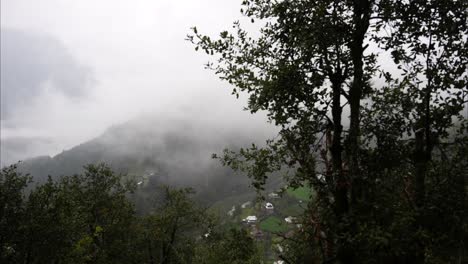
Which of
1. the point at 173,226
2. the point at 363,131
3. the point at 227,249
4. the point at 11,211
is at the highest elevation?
the point at 363,131

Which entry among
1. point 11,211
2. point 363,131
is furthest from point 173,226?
point 363,131

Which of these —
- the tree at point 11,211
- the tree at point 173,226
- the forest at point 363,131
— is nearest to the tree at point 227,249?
the tree at point 173,226

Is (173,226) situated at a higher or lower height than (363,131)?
lower

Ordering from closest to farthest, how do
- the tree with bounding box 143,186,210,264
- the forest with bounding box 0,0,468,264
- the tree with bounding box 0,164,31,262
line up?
the forest with bounding box 0,0,468,264, the tree with bounding box 0,164,31,262, the tree with bounding box 143,186,210,264

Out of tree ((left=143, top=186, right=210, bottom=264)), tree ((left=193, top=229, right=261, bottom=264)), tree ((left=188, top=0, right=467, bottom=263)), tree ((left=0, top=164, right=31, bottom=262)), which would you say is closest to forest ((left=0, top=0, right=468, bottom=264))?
tree ((left=188, top=0, right=467, bottom=263))

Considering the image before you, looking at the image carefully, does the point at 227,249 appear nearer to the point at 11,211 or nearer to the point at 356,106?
the point at 11,211

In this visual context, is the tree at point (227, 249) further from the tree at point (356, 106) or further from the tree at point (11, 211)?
the tree at point (356, 106)

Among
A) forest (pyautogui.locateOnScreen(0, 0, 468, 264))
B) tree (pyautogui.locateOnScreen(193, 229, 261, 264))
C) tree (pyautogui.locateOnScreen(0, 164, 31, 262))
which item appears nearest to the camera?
forest (pyautogui.locateOnScreen(0, 0, 468, 264))

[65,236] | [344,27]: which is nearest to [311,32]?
[344,27]

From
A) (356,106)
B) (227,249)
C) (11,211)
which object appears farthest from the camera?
(227,249)

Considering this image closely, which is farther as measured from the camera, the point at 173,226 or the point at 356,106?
the point at 173,226

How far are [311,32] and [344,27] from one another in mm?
1155

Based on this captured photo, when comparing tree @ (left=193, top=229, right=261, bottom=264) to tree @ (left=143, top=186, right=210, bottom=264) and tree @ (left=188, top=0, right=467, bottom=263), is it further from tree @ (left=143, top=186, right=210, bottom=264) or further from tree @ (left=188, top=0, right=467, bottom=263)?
tree @ (left=188, top=0, right=467, bottom=263)

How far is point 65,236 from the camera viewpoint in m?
30.9
